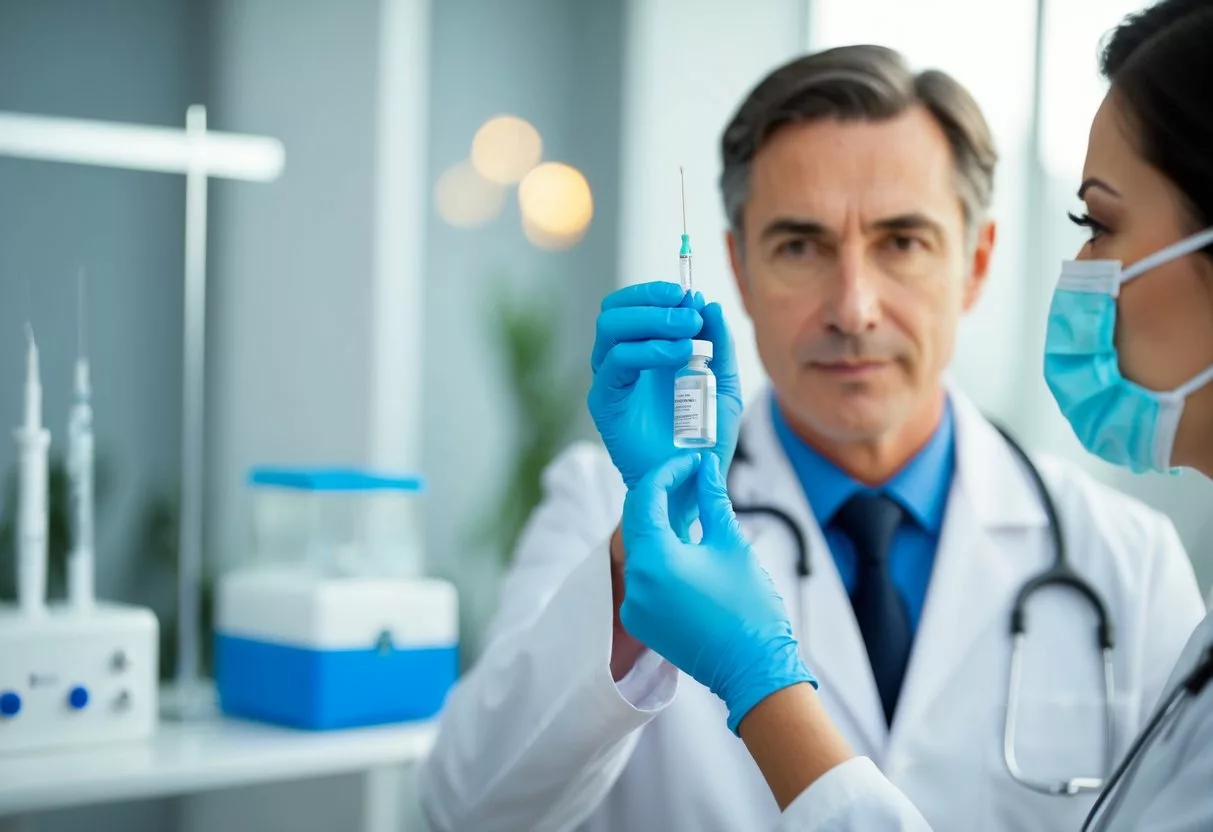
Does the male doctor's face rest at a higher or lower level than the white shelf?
higher

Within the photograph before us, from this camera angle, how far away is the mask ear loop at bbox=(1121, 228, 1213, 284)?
0.92m

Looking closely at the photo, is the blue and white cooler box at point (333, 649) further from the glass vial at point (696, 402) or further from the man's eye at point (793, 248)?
→ the glass vial at point (696, 402)

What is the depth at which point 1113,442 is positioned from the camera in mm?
1041

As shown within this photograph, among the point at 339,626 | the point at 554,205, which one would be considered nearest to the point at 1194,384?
the point at 339,626

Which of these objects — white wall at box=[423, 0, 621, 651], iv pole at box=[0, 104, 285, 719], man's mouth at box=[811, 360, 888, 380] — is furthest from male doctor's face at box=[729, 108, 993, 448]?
white wall at box=[423, 0, 621, 651]

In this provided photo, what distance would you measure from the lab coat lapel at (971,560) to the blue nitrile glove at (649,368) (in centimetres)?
42

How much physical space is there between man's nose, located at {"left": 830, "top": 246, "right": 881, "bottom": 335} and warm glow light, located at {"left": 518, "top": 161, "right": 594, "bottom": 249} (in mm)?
1982

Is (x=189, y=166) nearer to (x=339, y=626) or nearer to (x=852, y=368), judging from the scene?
(x=339, y=626)

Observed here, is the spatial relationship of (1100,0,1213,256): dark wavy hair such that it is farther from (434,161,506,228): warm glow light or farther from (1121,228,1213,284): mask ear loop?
(434,161,506,228): warm glow light

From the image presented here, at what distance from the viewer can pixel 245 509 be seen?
262cm

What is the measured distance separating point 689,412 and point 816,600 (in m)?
0.48

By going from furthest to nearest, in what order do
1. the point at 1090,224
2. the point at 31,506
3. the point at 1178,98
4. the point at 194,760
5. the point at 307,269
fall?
the point at 307,269
the point at 31,506
the point at 194,760
the point at 1090,224
the point at 1178,98

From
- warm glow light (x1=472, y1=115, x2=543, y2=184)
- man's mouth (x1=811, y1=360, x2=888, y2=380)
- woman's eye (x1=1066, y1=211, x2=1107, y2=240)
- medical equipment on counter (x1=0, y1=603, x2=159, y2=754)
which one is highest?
warm glow light (x1=472, y1=115, x2=543, y2=184)

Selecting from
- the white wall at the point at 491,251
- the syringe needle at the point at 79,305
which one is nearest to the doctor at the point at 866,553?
the syringe needle at the point at 79,305
